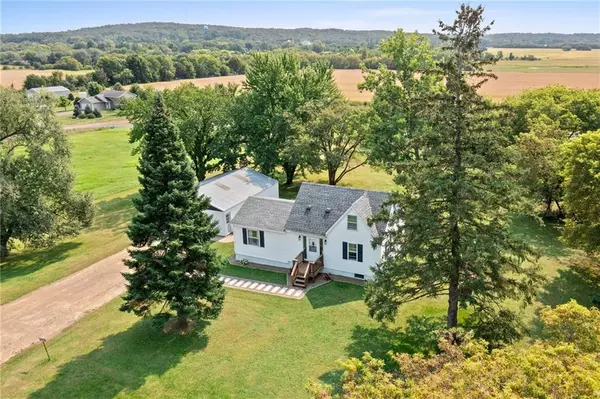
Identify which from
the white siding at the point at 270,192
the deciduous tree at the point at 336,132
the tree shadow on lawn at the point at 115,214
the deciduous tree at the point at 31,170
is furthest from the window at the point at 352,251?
the deciduous tree at the point at 31,170

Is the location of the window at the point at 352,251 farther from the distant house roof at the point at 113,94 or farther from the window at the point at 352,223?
the distant house roof at the point at 113,94

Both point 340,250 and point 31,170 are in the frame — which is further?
point 31,170

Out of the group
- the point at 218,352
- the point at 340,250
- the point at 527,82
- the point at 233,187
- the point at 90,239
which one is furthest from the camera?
the point at 527,82

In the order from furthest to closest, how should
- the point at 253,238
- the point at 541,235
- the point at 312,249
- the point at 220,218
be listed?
the point at 220,218, the point at 541,235, the point at 253,238, the point at 312,249

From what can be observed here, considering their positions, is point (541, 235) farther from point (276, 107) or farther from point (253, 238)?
point (276, 107)

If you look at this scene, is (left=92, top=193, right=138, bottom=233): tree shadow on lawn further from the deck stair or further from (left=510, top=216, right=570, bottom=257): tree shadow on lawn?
(left=510, top=216, right=570, bottom=257): tree shadow on lawn

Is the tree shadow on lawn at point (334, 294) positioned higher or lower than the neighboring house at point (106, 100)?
lower

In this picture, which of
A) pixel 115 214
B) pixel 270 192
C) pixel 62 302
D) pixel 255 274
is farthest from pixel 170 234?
pixel 115 214

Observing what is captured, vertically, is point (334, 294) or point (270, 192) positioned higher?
point (270, 192)
